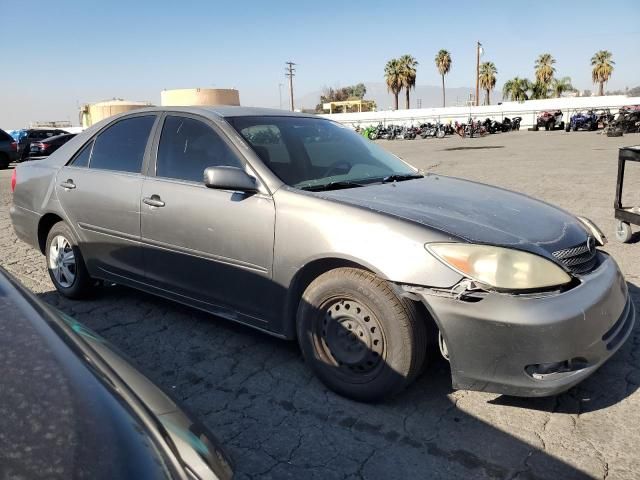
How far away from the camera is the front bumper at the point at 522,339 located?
2338 mm

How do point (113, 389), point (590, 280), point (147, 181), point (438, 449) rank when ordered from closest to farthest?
point (113, 389), point (438, 449), point (590, 280), point (147, 181)

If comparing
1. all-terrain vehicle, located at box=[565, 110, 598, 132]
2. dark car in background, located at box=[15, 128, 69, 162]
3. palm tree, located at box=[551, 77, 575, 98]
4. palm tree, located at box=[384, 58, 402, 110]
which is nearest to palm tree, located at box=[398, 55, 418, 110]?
palm tree, located at box=[384, 58, 402, 110]

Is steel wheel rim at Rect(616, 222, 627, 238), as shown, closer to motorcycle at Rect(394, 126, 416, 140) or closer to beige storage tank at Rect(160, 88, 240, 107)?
beige storage tank at Rect(160, 88, 240, 107)

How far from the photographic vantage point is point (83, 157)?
14.4ft

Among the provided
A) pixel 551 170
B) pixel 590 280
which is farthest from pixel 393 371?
pixel 551 170

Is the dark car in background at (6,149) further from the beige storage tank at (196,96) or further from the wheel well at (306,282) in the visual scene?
the wheel well at (306,282)

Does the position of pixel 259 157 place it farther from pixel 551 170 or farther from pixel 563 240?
pixel 551 170

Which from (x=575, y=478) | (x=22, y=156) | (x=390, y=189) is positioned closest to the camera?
(x=575, y=478)

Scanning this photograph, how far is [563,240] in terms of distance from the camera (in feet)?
9.09

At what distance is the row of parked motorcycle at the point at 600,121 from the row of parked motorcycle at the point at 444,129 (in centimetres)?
267

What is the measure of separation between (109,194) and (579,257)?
3197 mm

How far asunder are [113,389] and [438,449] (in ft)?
5.25

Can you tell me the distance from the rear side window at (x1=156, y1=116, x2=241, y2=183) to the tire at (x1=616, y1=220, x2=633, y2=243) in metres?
4.75

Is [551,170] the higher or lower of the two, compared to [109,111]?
lower
